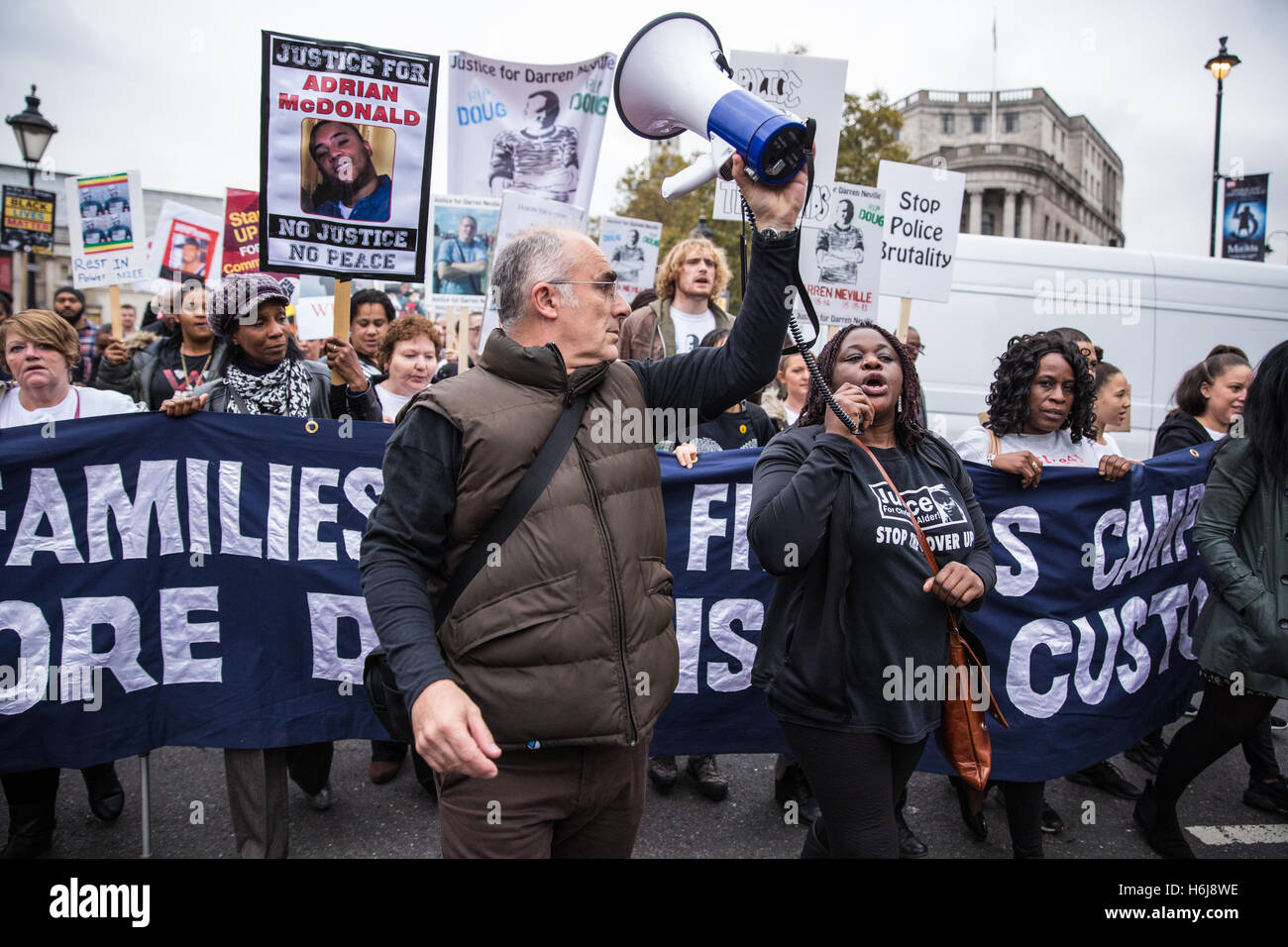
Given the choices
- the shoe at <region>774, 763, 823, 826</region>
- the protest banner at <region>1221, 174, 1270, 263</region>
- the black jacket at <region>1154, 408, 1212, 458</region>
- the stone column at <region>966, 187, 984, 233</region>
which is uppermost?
the stone column at <region>966, 187, 984, 233</region>

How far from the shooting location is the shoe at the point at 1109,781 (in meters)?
3.82

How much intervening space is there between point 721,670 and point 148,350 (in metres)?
4.02

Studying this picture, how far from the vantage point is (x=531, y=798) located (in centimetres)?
179

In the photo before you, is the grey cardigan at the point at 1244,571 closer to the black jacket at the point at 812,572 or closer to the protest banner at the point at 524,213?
the black jacket at the point at 812,572

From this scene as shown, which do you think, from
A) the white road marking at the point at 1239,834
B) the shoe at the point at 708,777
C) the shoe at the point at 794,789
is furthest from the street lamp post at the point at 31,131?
the white road marking at the point at 1239,834

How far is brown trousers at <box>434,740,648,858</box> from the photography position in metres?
1.78

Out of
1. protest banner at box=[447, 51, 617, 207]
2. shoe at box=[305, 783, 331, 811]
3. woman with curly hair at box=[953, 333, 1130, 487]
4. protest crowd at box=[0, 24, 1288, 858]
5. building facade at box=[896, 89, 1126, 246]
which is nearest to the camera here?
protest crowd at box=[0, 24, 1288, 858]

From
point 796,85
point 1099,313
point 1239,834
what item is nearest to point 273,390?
point 796,85

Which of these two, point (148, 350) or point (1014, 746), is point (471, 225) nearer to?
point (148, 350)

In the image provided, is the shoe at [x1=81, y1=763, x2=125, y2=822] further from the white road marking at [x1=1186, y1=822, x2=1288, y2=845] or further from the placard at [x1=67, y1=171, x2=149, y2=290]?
the white road marking at [x1=1186, y1=822, x2=1288, y2=845]

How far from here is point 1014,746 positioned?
128 inches

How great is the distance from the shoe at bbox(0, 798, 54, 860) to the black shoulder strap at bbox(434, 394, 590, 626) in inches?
94.9

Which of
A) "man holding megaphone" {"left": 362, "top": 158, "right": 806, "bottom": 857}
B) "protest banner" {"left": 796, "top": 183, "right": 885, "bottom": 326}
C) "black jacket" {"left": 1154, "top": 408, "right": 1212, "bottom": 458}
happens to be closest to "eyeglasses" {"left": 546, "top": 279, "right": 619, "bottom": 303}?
"man holding megaphone" {"left": 362, "top": 158, "right": 806, "bottom": 857}
